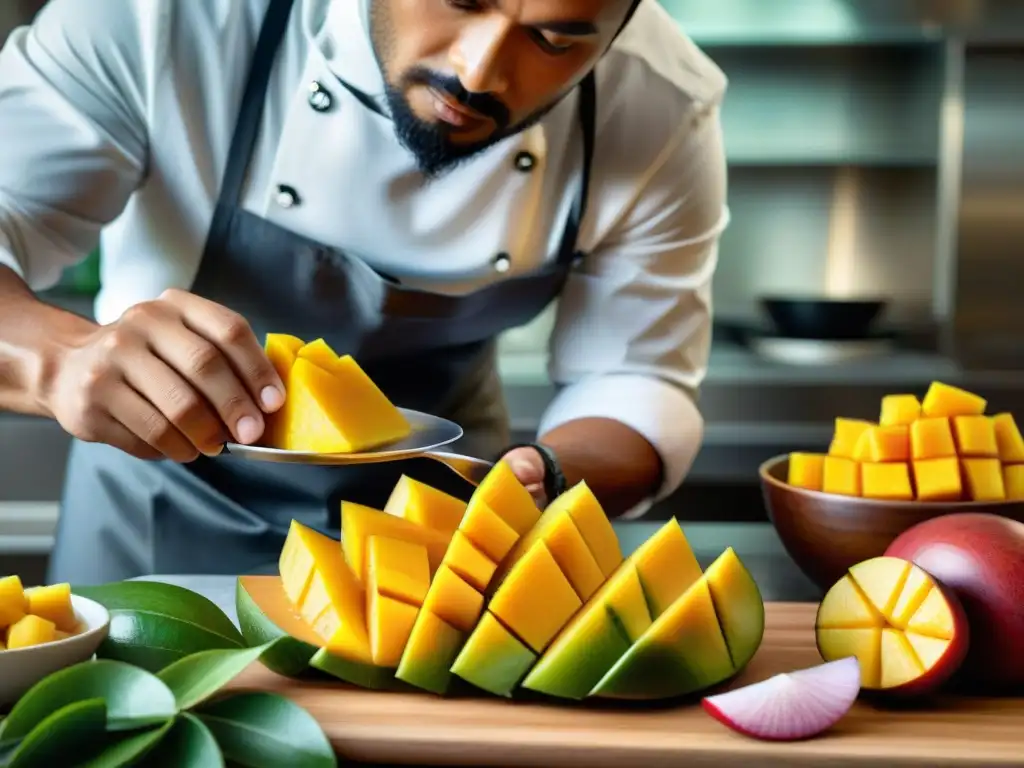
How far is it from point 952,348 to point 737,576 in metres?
1.87

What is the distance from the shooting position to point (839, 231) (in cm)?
264

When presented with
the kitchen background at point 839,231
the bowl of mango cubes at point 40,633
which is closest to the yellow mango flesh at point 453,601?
the bowl of mango cubes at point 40,633

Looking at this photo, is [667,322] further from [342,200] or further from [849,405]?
[849,405]

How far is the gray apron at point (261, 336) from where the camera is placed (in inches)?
52.1

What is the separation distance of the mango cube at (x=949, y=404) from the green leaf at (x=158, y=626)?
591 mm

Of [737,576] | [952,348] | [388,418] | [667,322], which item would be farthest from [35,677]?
[952,348]

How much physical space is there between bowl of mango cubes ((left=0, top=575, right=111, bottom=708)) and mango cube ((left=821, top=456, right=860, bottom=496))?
1.89 feet

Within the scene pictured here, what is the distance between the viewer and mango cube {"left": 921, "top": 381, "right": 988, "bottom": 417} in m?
0.98

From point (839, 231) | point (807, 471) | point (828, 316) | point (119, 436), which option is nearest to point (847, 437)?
point (807, 471)

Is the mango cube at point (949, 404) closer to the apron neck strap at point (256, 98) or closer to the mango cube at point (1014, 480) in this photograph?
the mango cube at point (1014, 480)

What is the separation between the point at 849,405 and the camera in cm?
226

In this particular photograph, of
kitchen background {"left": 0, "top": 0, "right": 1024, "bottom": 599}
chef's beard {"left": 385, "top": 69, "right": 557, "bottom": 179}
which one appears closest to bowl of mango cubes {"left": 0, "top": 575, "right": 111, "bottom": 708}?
chef's beard {"left": 385, "top": 69, "right": 557, "bottom": 179}

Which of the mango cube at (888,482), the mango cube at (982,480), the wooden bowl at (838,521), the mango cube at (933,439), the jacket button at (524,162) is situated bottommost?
the wooden bowl at (838,521)

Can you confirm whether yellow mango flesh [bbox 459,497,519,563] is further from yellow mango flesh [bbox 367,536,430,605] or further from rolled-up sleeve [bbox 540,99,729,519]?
rolled-up sleeve [bbox 540,99,729,519]
